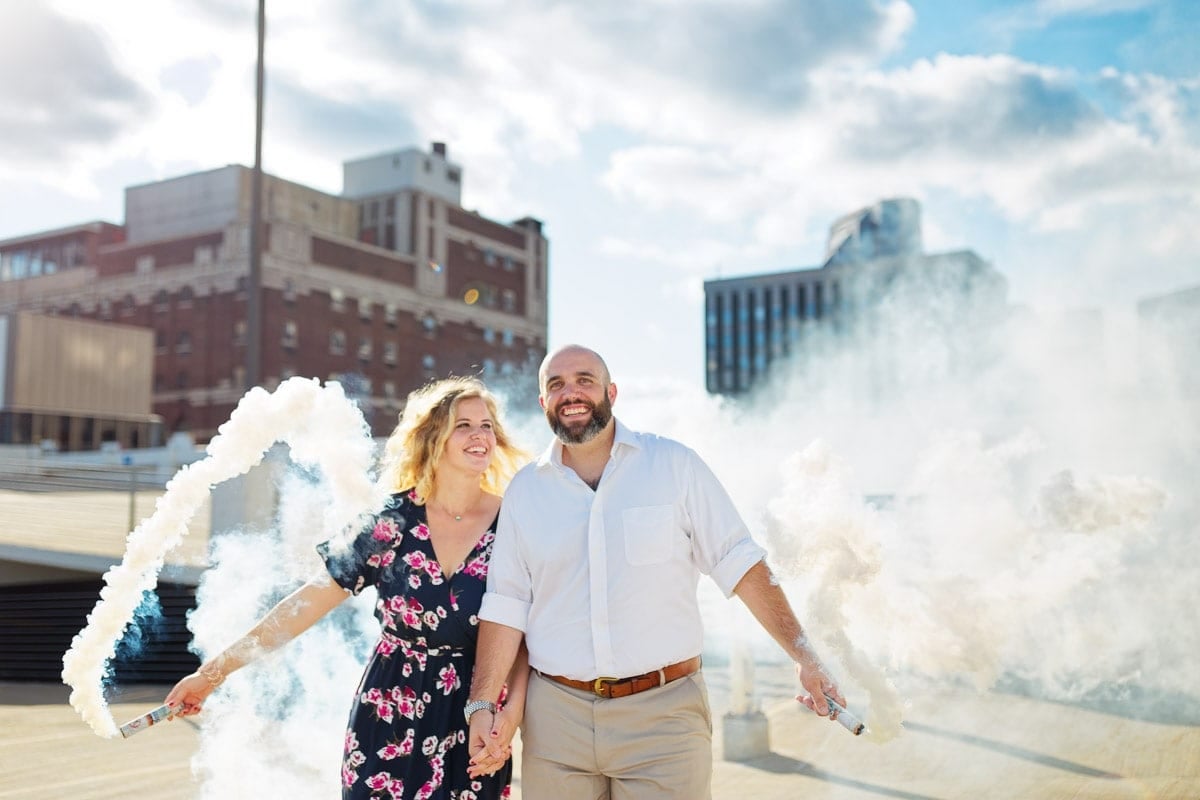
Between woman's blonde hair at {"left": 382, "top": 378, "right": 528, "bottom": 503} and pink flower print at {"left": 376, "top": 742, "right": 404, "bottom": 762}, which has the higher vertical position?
woman's blonde hair at {"left": 382, "top": 378, "right": 528, "bottom": 503}

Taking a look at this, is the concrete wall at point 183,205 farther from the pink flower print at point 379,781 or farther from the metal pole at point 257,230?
the pink flower print at point 379,781

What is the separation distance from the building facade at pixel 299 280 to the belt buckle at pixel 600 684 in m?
45.3

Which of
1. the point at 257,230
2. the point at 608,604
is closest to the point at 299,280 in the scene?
the point at 257,230

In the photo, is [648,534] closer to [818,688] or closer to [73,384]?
[818,688]

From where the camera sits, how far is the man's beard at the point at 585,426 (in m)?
3.06

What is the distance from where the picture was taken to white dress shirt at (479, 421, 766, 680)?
293 cm

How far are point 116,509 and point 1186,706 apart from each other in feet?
53.0

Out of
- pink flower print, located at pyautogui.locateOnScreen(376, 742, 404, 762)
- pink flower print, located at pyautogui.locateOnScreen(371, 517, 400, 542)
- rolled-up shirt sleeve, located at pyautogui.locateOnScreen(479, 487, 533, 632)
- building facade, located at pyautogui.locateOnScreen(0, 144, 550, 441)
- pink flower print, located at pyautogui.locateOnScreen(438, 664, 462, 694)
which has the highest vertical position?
building facade, located at pyautogui.locateOnScreen(0, 144, 550, 441)

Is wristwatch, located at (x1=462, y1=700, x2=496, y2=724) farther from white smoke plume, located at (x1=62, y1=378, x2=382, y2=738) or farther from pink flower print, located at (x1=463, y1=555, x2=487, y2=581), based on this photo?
white smoke plume, located at (x1=62, y1=378, x2=382, y2=738)

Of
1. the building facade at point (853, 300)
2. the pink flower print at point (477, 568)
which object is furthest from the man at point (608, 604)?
the building facade at point (853, 300)

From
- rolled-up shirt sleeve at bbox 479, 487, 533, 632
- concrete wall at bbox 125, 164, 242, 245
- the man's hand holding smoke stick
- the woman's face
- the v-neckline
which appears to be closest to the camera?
the man's hand holding smoke stick

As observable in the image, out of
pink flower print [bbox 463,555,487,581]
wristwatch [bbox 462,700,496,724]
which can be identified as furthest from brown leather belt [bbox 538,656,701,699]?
pink flower print [bbox 463,555,487,581]

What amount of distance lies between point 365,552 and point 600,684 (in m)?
0.94

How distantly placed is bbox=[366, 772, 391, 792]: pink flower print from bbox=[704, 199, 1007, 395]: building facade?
1071 centimetres
